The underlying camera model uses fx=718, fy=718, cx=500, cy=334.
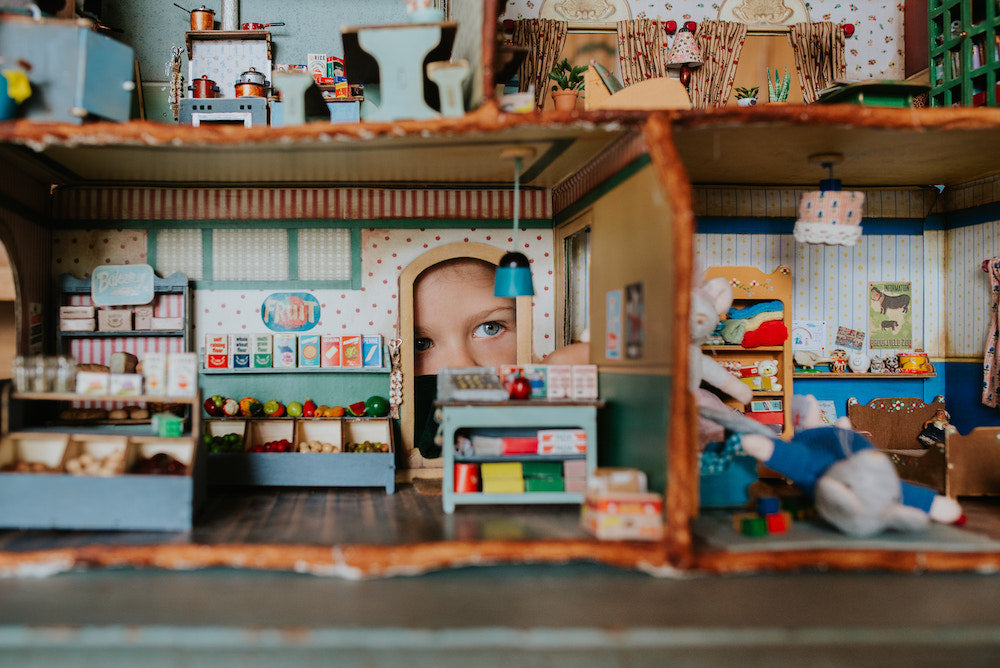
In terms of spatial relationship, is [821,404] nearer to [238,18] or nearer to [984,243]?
[984,243]

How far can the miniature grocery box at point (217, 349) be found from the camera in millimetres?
6863

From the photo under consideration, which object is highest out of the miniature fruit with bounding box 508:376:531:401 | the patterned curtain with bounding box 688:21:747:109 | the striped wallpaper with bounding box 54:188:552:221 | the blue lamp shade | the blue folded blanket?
the patterned curtain with bounding box 688:21:747:109

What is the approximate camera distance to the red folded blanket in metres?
6.99

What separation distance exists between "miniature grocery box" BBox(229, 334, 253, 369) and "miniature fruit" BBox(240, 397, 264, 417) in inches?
13.2

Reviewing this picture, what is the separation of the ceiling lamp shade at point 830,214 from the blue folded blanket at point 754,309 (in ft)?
3.73

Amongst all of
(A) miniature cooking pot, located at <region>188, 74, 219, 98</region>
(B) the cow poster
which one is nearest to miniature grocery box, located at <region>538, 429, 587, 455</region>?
(B) the cow poster

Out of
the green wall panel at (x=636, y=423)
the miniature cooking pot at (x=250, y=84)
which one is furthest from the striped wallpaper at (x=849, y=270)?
the miniature cooking pot at (x=250, y=84)

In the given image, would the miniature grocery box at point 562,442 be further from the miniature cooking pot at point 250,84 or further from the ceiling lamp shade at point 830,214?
the miniature cooking pot at point 250,84

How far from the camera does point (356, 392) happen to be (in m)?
7.08

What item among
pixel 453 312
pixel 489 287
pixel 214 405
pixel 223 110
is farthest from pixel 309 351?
pixel 223 110

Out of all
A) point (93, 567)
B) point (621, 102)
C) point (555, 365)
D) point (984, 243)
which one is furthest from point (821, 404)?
point (93, 567)

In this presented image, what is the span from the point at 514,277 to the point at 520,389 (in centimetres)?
91

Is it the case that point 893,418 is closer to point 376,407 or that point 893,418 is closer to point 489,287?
point 489,287

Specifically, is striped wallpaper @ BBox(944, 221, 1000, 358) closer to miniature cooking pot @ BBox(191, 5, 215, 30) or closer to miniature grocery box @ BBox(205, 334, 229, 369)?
miniature grocery box @ BBox(205, 334, 229, 369)
